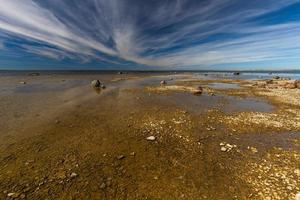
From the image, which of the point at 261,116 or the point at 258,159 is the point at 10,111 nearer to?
the point at 258,159

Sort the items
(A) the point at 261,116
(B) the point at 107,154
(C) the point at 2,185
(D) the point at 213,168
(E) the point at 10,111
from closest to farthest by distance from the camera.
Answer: (C) the point at 2,185 → (D) the point at 213,168 → (B) the point at 107,154 → (A) the point at 261,116 → (E) the point at 10,111

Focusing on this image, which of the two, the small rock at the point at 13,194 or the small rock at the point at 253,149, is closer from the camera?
the small rock at the point at 13,194

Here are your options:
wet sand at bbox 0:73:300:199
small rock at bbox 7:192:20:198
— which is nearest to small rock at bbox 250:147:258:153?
wet sand at bbox 0:73:300:199

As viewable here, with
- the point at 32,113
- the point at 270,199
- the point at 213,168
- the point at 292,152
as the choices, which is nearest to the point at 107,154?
the point at 213,168

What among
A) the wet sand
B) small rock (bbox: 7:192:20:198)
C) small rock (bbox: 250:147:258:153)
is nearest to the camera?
small rock (bbox: 7:192:20:198)

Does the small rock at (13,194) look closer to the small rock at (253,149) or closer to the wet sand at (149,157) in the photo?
the wet sand at (149,157)

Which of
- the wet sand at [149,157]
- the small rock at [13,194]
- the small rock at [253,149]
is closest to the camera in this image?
the small rock at [13,194]

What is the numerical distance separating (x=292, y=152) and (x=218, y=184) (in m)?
5.05

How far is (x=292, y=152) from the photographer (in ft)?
26.4

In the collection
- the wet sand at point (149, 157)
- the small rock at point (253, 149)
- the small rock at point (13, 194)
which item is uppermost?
the small rock at point (13, 194)

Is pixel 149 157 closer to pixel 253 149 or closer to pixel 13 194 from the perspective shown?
pixel 13 194

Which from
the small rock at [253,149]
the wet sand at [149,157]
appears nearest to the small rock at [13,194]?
the wet sand at [149,157]

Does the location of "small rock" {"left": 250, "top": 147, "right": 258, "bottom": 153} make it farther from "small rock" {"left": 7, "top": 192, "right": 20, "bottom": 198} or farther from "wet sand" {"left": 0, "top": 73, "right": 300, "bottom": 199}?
"small rock" {"left": 7, "top": 192, "right": 20, "bottom": 198}

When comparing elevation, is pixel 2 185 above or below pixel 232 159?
above
